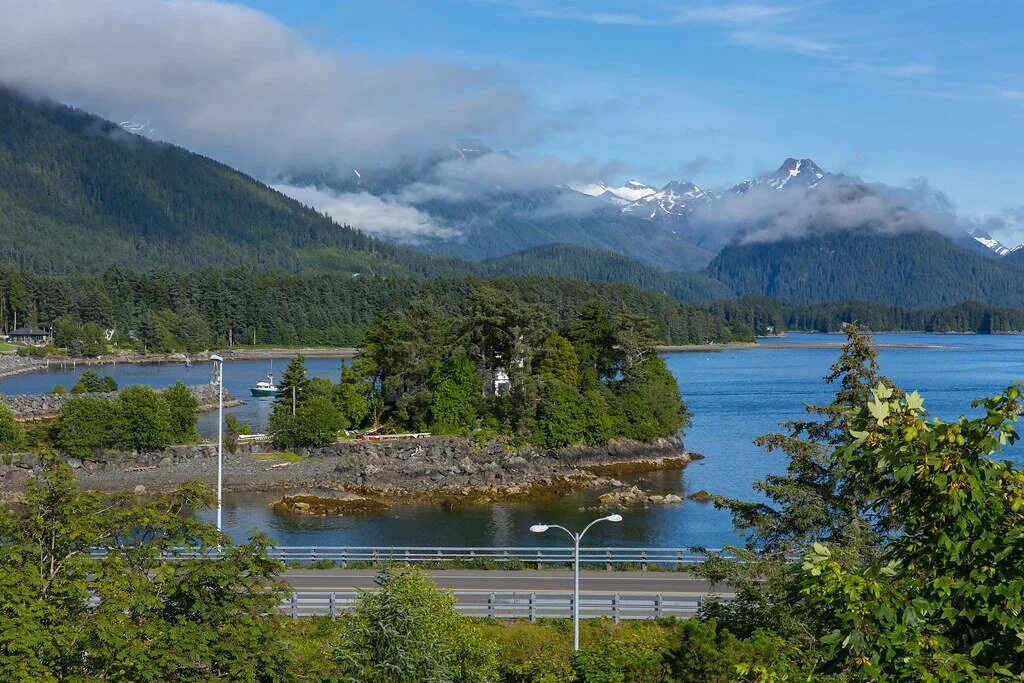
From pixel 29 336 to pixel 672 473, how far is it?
127803 millimetres

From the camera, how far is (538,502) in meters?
51.5

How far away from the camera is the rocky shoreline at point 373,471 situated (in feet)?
171

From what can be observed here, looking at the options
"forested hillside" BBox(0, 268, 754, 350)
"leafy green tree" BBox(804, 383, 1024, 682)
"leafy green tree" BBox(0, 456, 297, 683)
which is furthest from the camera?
"forested hillside" BBox(0, 268, 754, 350)

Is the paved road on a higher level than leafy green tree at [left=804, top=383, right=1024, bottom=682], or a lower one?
lower

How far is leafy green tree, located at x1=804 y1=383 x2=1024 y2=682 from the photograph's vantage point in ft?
21.7

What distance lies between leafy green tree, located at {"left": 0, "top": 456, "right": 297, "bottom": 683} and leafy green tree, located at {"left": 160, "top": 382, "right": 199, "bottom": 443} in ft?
154

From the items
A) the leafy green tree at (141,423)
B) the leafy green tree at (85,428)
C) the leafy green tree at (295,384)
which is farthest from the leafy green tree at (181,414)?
the leafy green tree at (295,384)

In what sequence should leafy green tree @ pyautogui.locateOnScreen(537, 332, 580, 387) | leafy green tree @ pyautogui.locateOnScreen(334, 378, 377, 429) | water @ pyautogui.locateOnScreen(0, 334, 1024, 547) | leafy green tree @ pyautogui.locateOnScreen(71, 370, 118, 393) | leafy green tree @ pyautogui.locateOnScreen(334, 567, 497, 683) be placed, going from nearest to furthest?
leafy green tree @ pyautogui.locateOnScreen(334, 567, 497, 683), water @ pyautogui.locateOnScreen(0, 334, 1024, 547), leafy green tree @ pyautogui.locateOnScreen(537, 332, 580, 387), leafy green tree @ pyautogui.locateOnScreen(334, 378, 377, 429), leafy green tree @ pyautogui.locateOnScreen(71, 370, 118, 393)

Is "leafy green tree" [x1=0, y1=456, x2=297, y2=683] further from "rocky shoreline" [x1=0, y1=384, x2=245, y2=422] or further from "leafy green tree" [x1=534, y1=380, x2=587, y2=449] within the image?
"rocky shoreline" [x1=0, y1=384, x2=245, y2=422]

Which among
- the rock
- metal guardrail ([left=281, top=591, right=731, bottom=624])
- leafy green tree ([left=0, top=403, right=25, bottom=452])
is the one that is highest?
leafy green tree ([left=0, top=403, right=25, bottom=452])

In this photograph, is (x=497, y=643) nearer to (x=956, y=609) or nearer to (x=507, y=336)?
(x=956, y=609)

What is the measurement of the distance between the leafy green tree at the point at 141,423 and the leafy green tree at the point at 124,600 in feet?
147

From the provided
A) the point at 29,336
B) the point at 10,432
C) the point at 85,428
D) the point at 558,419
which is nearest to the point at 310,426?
the point at 85,428

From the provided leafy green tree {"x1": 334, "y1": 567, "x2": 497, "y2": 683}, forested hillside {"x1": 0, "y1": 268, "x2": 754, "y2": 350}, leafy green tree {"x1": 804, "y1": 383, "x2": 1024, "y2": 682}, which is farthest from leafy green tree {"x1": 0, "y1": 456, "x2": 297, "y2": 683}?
forested hillside {"x1": 0, "y1": 268, "x2": 754, "y2": 350}
